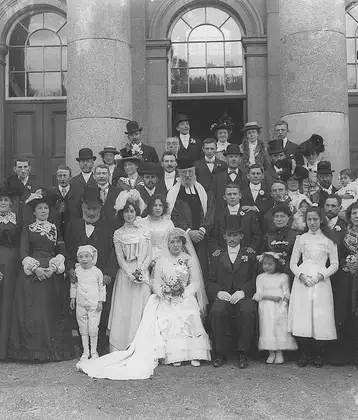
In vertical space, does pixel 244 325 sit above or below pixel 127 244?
below

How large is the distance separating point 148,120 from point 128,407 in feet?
25.0

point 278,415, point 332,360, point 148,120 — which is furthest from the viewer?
point 148,120

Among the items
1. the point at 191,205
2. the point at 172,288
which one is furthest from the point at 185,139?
the point at 172,288

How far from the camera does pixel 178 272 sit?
7.20 metres

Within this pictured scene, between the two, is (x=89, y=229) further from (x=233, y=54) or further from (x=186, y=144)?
(x=233, y=54)

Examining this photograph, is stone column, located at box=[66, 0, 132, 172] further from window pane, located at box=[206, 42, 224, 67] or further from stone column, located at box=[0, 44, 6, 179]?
stone column, located at box=[0, 44, 6, 179]

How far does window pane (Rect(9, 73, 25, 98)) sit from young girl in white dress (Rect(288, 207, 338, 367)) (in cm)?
792

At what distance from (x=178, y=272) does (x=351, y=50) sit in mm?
7576

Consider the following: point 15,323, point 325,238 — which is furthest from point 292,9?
point 15,323

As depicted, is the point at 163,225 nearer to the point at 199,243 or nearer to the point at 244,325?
the point at 199,243

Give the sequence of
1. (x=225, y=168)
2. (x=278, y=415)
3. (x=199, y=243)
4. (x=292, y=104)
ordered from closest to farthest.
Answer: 1. (x=278, y=415)
2. (x=199, y=243)
3. (x=225, y=168)
4. (x=292, y=104)

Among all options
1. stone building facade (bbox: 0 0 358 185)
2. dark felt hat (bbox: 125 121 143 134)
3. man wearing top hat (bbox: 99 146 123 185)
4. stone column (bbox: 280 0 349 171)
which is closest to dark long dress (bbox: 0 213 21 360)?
man wearing top hat (bbox: 99 146 123 185)

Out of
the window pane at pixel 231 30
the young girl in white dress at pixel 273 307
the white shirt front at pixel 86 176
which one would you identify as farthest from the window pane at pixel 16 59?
the young girl in white dress at pixel 273 307

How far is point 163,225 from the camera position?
25.0ft
